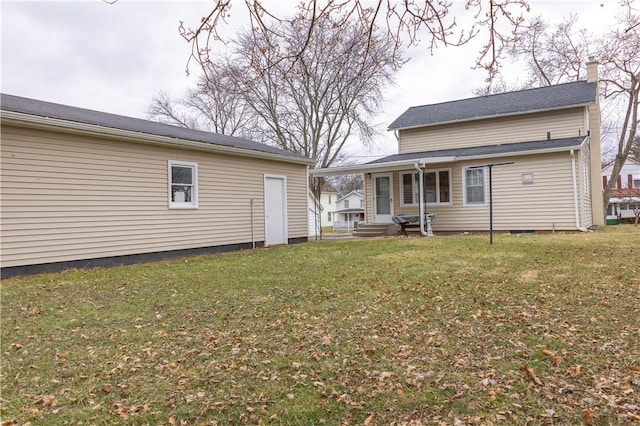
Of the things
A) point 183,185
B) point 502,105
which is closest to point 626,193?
point 502,105

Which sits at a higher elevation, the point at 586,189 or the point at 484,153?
the point at 484,153

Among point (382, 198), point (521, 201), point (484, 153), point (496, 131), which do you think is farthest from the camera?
point (496, 131)

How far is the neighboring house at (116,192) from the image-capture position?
25.9ft

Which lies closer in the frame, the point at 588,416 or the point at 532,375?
the point at 588,416

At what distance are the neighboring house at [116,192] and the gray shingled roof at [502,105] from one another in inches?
299

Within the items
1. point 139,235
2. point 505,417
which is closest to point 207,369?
point 505,417

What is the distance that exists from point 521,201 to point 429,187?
3.11 m

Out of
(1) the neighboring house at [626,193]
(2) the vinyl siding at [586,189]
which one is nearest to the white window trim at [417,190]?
(2) the vinyl siding at [586,189]

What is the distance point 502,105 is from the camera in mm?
16469

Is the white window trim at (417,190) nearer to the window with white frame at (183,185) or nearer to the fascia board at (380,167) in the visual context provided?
the fascia board at (380,167)

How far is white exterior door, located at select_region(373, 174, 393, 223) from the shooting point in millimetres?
15789

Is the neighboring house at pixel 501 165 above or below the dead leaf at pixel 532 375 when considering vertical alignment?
above

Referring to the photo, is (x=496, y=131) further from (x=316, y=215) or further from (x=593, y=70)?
(x=316, y=215)

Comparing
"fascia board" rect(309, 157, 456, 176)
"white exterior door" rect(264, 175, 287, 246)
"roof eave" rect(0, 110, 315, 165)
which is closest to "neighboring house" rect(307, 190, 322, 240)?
"white exterior door" rect(264, 175, 287, 246)
